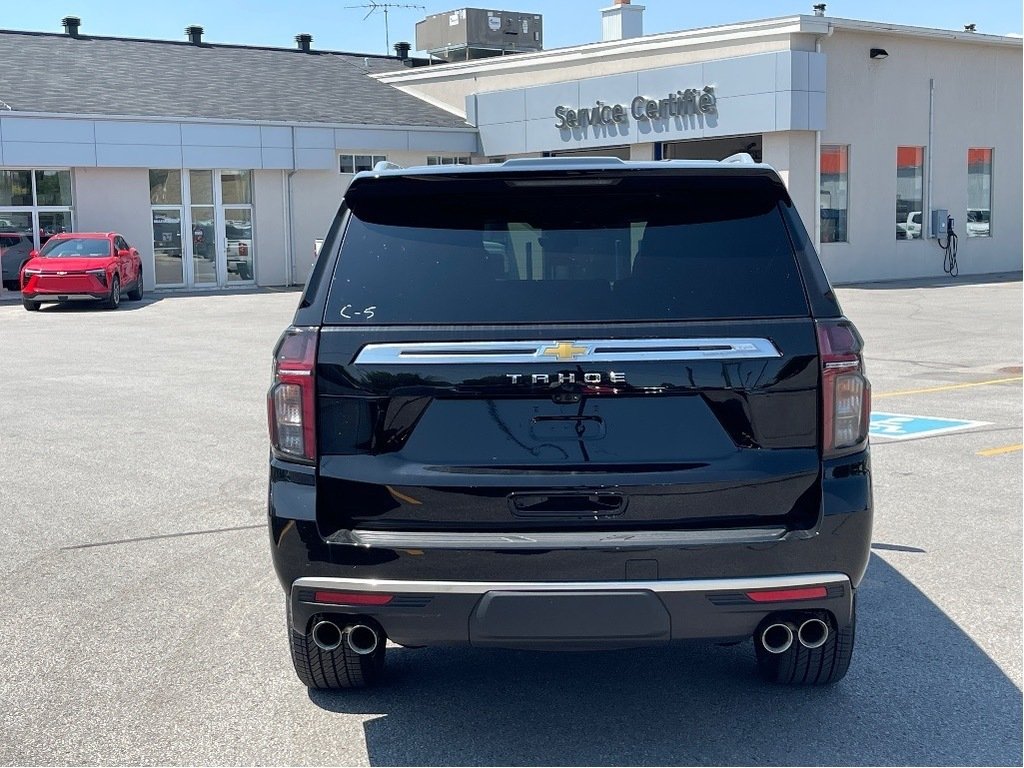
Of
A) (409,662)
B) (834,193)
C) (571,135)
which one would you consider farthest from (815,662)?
(571,135)

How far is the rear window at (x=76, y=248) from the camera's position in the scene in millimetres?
28375

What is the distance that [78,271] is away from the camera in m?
27.3

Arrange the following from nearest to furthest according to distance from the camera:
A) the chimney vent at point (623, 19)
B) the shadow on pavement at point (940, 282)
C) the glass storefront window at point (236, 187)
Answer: the shadow on pavement at point (940, 282)
the glass storefront window at point (236, 187)
the chimney vent at point (623, 19)

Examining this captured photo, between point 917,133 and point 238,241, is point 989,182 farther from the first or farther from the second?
point 238,241

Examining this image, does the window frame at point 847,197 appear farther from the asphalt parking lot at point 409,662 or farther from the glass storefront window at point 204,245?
the asphalt parking lot at point 409,662

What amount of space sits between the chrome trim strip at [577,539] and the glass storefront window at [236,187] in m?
32.4

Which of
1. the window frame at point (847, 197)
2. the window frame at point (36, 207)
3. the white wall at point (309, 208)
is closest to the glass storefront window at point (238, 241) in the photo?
the white wall at point (309, 208)

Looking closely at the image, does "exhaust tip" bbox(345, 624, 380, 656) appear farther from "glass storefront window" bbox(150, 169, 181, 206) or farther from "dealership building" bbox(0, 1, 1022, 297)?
"glass storefront window" bbox(150, 169, 181, 206)

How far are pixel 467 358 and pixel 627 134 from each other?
99.2 ft

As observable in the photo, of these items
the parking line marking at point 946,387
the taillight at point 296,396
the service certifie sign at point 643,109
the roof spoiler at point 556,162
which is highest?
the service certifie sign at point 643,109

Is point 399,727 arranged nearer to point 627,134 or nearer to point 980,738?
point 980,738

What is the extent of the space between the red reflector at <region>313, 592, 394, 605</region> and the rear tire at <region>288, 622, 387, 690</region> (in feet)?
1.83

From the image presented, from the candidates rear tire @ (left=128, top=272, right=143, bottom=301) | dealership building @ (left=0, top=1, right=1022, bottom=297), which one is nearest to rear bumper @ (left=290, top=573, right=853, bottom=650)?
dealership building @ (left=0, top=1, right=1022, bottom=297)

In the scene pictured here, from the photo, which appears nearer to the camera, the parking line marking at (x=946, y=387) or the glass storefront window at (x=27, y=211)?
the parking line marking at (x=946, y=387)
